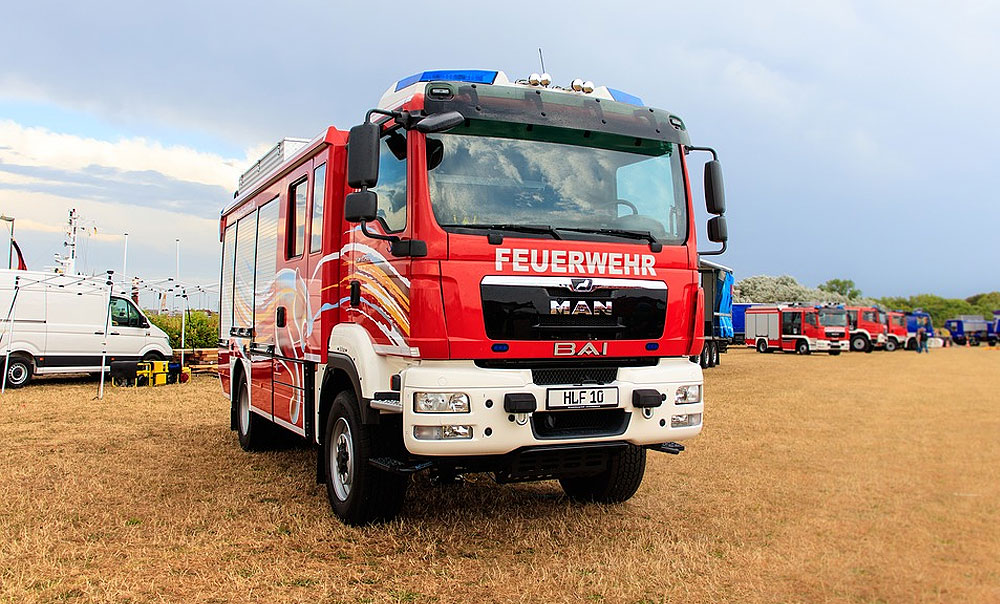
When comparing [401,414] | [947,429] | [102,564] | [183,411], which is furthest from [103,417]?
[947,429]

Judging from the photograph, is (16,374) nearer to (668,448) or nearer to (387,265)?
(387,265)

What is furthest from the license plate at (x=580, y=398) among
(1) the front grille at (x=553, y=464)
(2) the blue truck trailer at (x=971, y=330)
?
(2) the blue truck trailer at (x=971, y=330)

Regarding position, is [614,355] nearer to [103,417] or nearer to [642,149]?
[642,149]

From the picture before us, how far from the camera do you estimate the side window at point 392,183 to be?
16.9ft

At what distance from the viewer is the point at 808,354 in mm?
37219

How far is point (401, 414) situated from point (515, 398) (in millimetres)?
790

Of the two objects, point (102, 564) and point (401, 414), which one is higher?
point (401, 414)

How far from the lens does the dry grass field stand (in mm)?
4422

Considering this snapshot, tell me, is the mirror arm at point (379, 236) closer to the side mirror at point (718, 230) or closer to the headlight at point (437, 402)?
the headlight at point (437, 402)

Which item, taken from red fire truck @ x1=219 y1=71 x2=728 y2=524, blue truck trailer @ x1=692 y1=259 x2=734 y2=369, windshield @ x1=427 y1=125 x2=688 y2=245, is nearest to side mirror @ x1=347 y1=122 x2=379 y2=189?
red fire truck @ x1=219 y1=71 x2=728 y2=524

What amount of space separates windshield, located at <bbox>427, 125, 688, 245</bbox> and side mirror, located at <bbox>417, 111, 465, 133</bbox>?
0.11 m

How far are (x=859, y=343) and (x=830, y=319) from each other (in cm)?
446

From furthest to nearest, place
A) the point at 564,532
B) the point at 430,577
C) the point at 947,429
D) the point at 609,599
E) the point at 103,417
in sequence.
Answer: the point at 103,417 < the point at 947,429 < the point at 564,532 < the point at 430,577 < the point at 609,599

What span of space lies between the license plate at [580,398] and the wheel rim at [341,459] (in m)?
1.59
